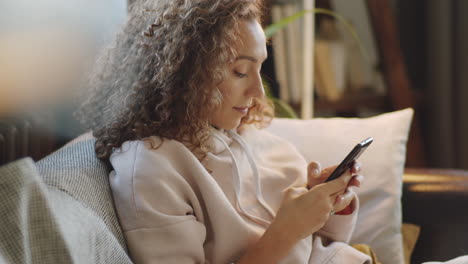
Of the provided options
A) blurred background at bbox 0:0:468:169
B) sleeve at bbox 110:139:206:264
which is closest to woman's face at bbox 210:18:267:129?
sleeve at bbox 110:139:206:264

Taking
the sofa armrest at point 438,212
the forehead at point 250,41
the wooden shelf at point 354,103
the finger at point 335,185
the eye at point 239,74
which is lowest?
the wooden shelf at point 354,103

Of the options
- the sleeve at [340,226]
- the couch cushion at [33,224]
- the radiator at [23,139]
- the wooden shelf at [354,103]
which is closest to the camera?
the couch cushion at [33,224]

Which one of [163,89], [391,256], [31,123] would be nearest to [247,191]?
[163,89]

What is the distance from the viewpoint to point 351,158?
3.24 ft

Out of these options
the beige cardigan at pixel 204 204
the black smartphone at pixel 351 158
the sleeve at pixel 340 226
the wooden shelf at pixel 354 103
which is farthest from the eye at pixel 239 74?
the wooden shelf at pixel 354 103

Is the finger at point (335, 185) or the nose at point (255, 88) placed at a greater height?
the nose at point (255, 88)

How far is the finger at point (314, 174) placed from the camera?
3.75 ft

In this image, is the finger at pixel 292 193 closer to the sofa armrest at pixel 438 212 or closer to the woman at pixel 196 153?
the woman at pixel 196 153

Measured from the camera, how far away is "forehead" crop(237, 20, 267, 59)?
1011 mm

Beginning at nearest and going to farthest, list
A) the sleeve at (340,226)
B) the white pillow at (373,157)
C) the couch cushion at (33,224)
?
the couch cushion at (33,224) → the sleeve at (340,226) → the white pillow at (373,157)

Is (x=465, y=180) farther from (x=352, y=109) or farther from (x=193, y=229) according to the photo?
(x=352, y=109)

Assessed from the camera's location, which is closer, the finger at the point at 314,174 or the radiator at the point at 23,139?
the finger at the point at 314,174

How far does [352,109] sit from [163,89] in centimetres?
156

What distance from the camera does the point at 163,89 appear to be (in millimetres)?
1003
